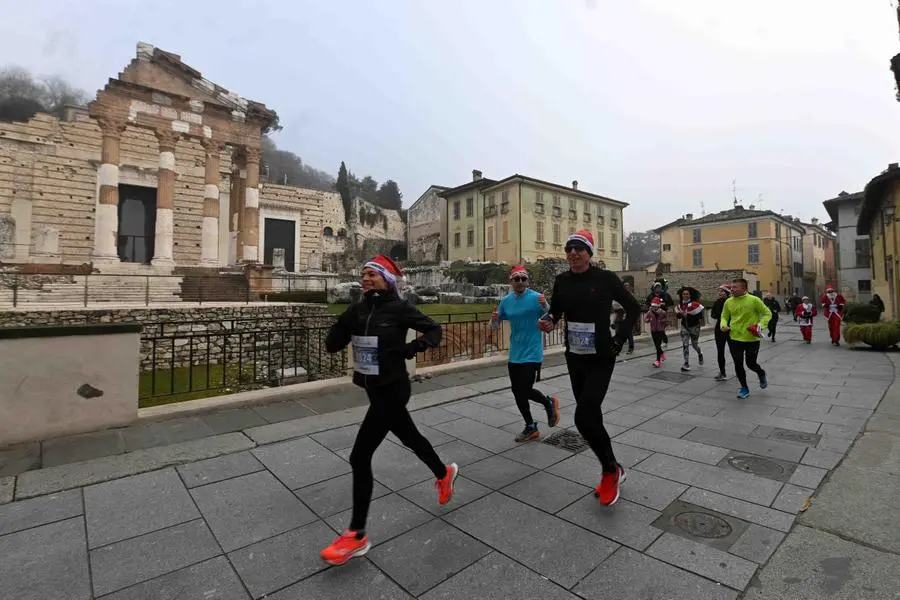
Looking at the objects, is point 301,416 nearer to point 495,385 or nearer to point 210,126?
point 495,385

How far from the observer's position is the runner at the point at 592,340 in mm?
3188

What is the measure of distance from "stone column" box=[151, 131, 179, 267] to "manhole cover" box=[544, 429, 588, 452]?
23.1 meters

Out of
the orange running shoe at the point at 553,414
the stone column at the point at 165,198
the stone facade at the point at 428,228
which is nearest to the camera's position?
the orange running shoe at the point at 553,414

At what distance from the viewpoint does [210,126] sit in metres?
23.5

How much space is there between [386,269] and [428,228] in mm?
49768

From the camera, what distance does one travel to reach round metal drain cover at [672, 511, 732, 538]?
8.98 feet

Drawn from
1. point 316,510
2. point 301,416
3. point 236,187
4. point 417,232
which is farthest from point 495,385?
point 417,232

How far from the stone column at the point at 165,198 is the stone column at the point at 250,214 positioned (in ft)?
11.5

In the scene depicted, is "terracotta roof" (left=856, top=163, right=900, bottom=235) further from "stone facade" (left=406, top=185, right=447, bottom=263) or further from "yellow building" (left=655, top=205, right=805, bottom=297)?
"stone facade" (left=406, top=185, right=447, bottom=263)

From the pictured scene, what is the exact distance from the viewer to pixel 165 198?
22.1 m

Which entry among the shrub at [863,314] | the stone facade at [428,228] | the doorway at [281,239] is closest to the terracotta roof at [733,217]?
the stone facade at [428,228]

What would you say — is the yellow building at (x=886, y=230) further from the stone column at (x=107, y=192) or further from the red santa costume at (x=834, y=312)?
the stone column at (x=107, y=192)

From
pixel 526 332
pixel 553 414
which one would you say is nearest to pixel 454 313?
pixel 553 414

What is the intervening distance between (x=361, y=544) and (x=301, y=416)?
3.23 m
